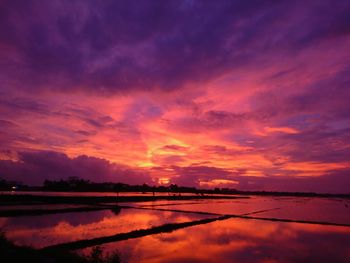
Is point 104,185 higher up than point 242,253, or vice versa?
point 104,185

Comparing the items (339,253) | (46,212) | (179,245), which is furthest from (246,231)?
(46,212)

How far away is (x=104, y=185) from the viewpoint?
176m

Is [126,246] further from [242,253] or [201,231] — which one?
[201,231]

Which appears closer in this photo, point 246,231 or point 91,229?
point 91,229

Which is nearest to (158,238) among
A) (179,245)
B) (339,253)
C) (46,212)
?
(179,245)

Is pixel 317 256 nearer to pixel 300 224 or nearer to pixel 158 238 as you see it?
pixel 158 238

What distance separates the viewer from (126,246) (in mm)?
19406

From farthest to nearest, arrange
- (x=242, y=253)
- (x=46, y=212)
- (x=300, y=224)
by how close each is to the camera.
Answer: (x=300, y=224), (x=46, y=212), (x=242, y=253)

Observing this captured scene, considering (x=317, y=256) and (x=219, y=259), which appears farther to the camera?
(x=317, y=256)

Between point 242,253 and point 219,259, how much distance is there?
268 cm

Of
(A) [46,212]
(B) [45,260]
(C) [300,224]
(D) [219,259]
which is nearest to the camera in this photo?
(B) [45,260]

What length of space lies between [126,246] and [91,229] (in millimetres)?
6653

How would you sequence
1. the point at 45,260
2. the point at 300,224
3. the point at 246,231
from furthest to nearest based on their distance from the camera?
1. the point at 300,224
2. the point at 246,231
3. the point at 45,260

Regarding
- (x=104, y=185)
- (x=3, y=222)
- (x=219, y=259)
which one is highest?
(x=104, y=185)
